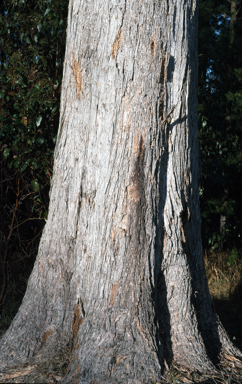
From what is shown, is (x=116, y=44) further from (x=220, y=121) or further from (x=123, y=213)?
(x=220, y=121)

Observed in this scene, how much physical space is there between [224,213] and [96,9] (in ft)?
11.4

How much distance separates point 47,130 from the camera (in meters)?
3.60

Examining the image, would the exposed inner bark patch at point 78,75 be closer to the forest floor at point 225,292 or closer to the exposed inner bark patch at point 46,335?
the exposed inner bark patch at point 46,335

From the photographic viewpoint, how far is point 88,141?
234 cm

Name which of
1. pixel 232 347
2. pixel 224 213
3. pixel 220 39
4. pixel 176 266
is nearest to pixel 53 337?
pixel 176 266

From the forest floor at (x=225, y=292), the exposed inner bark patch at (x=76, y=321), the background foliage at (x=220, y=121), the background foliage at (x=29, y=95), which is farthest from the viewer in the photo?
the background foliage at (x=220, y=121)

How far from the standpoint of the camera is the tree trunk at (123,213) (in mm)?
2193

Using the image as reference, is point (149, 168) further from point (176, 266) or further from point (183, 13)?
point (183, 13)

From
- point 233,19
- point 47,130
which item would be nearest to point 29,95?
point 47,130

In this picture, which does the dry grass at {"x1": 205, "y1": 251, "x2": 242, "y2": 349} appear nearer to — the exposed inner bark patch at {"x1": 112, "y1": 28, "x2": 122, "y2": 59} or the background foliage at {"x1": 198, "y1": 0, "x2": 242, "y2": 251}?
the background foliage at {"x1": 198, "y1": 0, "x2": 242, "y2": 251}

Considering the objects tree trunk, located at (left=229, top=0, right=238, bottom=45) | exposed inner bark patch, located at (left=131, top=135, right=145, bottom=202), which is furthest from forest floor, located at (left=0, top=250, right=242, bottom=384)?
tree trunk, located at (left=229, top=0, right=238, bottom=45)

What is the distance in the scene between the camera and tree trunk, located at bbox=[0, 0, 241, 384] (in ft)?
7.20

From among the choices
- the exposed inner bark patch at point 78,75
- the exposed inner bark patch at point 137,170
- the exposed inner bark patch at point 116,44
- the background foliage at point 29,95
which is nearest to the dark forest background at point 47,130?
the background foliage at point 29,95

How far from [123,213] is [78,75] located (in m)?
1.01
